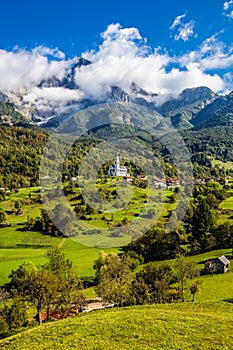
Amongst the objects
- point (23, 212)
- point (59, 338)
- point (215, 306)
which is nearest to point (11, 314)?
point (59, 338)

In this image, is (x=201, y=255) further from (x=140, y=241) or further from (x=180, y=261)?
(x=180, y=261)

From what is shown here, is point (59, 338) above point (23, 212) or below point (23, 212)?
below

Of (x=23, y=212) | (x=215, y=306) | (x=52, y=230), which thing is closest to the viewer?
(x=215, y=306)

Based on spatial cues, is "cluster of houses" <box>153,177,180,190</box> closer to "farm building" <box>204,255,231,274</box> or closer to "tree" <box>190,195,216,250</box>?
"tree" <box>190,195,216,250</box>

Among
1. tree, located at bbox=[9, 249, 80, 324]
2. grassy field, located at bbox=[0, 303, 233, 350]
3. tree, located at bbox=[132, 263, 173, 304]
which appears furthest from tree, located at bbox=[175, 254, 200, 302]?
grassy field, located at bbox=[0, 303, 233, 350]

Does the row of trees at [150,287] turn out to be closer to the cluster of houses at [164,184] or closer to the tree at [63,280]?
the tree at [63,280]
